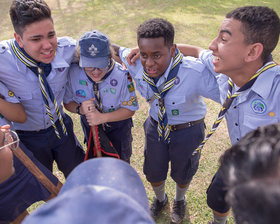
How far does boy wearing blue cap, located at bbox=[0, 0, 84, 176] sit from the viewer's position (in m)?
2.28

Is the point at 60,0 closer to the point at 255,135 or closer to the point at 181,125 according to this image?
the point at 181,125

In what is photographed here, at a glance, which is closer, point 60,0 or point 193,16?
point 193,16

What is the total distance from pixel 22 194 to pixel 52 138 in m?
0.86

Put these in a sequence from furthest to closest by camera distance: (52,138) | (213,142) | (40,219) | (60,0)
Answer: (60,0)
(213,142)
(52,138)
(40,219)

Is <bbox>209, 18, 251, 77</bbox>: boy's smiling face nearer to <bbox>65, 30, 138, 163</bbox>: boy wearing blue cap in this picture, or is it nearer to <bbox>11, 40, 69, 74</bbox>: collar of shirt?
<bbox>65, 30, 138, 163</bbox>: boy wearing blue cap

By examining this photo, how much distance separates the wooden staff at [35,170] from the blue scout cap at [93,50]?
3.45 feet

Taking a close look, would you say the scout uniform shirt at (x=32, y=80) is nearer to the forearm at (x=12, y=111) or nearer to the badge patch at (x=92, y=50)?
the forearm at (x=12, y=111)

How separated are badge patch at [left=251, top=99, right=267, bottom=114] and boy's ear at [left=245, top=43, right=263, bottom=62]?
0.35 meters

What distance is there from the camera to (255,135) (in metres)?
0.97

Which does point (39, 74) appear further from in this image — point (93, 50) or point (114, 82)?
point (114, 82)

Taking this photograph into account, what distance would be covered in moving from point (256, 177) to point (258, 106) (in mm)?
1336

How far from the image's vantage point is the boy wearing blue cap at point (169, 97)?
2289mm

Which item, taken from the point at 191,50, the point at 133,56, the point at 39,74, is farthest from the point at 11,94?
the point at 191,50

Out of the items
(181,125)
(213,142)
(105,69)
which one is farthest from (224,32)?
(213,142)
